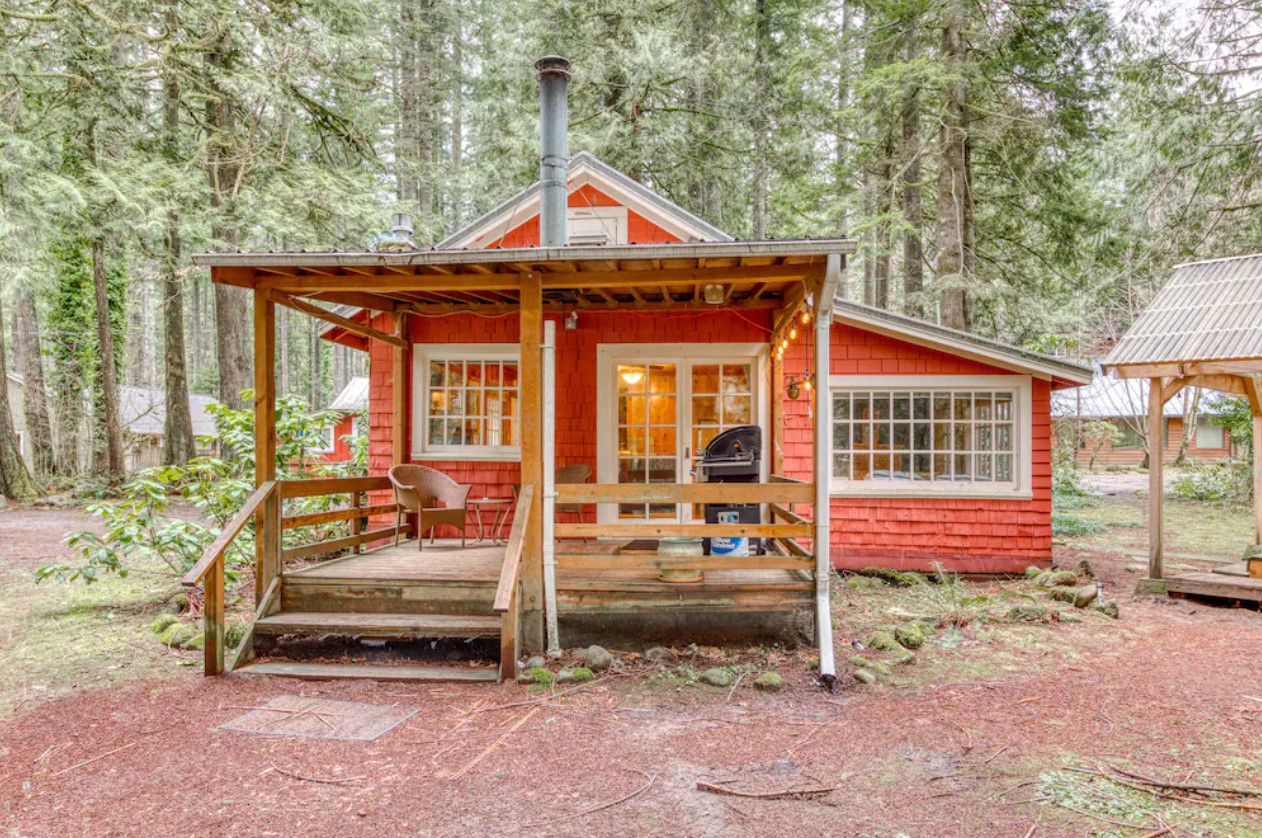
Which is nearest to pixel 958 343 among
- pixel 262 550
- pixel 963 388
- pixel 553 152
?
pixel 963 388

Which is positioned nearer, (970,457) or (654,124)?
(970,457)

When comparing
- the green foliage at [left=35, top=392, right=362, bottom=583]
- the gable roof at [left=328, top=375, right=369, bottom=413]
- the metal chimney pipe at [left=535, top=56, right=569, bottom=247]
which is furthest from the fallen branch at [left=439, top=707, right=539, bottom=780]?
the gable roof at [left=328, top=375, right=369, bottom=413]

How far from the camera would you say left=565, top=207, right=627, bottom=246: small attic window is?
883 cm

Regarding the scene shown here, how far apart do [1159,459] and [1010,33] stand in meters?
7.45

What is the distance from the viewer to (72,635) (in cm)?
559

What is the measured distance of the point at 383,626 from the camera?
15.6 feet

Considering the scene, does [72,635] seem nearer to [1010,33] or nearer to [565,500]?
[565,500]

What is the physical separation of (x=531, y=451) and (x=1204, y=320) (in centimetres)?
632

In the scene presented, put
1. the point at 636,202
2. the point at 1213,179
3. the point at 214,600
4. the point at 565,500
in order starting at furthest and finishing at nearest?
the point at 1213,179
the point at 636,202
the point at 565,500
the point at 214,600

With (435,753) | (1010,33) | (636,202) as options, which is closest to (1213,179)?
(1010,33)

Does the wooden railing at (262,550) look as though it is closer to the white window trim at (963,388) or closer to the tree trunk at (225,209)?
the white window trim at (963,388)

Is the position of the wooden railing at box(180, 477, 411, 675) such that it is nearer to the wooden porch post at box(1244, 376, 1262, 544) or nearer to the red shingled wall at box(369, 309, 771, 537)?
the red shingled wall at box(369, 309, 771, 537)

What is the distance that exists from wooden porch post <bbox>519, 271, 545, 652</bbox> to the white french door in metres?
2.79

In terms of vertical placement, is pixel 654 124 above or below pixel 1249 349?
above
